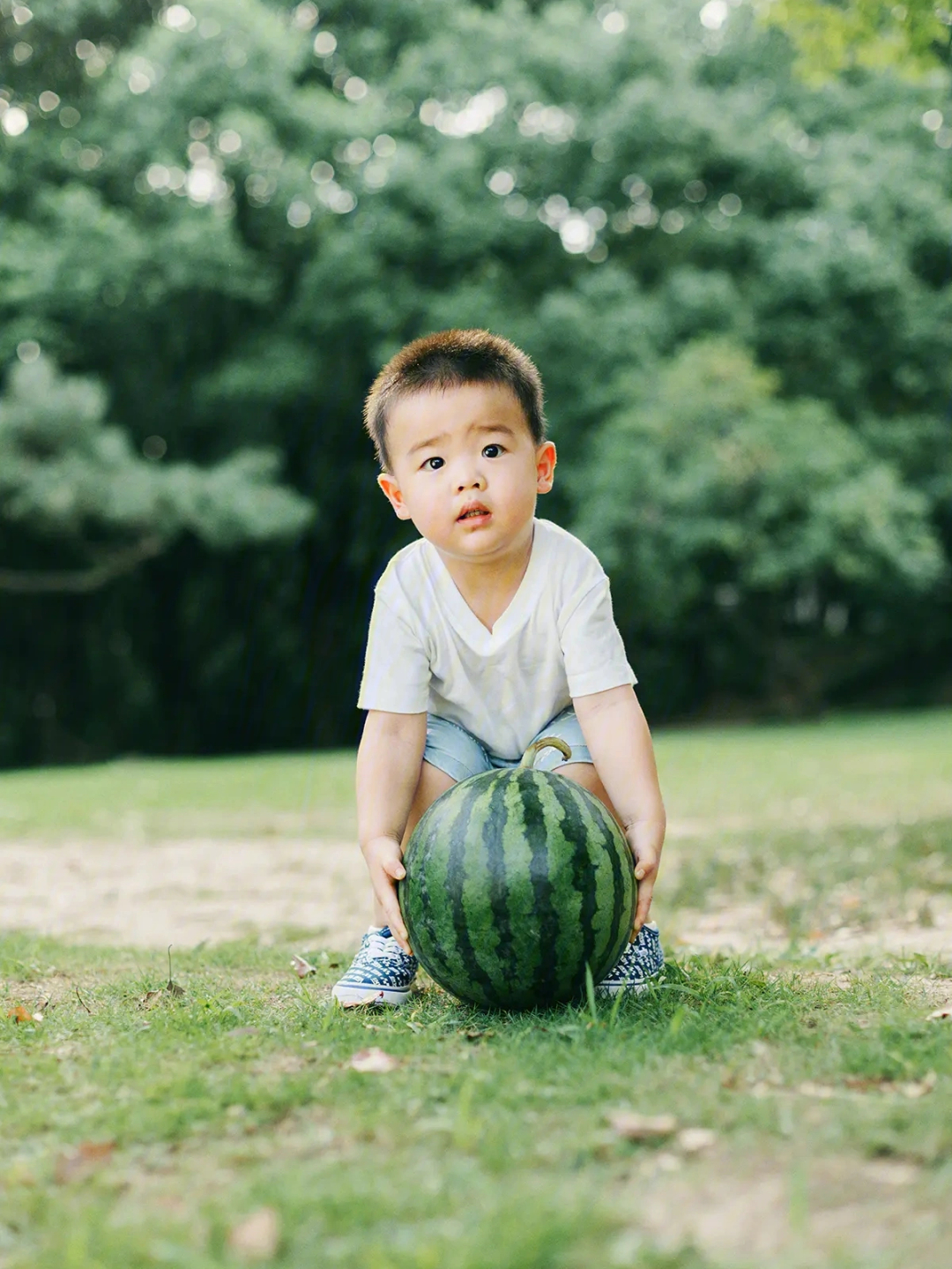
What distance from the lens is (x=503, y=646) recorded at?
3.38 m

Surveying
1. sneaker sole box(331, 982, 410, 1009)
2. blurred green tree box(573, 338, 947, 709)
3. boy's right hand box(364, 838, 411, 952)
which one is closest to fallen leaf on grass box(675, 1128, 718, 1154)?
boy's right hand box(364, 838, 411, 952)

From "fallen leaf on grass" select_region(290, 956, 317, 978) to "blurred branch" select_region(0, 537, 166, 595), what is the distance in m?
12.6

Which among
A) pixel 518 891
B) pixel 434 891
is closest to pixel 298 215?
pixel 434 891

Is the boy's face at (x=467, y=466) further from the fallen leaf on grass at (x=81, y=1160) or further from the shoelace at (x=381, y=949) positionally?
the fallen leaf on grass at (x=81, y=1160)

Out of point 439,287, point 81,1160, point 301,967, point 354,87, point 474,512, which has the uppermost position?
point 354,87

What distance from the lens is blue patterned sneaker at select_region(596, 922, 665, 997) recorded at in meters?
3.15

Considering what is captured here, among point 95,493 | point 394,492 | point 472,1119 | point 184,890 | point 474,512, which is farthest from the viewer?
point 95,493

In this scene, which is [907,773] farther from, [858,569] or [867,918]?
[858,569]

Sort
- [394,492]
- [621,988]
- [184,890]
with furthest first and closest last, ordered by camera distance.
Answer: [184,890] < [394,492] < [621,988]

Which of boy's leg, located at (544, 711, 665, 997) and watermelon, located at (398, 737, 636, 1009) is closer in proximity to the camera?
watermelon, located at (398, 737, 636, 1009)

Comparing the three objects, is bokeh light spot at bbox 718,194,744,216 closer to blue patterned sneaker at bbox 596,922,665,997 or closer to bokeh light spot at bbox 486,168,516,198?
bokeh light spot at bbox 486,168,516,198

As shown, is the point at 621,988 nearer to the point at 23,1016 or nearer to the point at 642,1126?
the point at 642,1126

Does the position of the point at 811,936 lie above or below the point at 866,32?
below

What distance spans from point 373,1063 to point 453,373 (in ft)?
5.47
